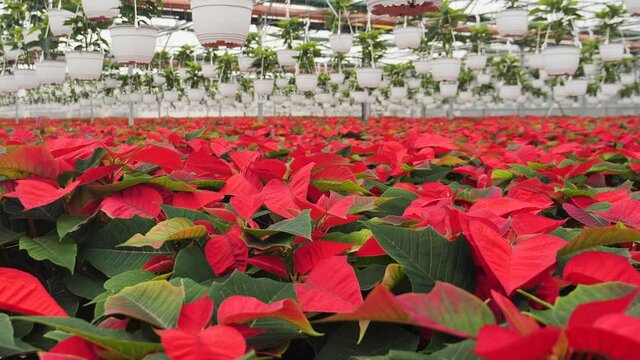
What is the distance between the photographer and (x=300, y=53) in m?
8.74

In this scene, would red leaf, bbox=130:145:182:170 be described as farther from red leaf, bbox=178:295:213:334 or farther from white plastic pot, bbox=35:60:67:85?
white plastic pot, bbox=35:60:67:85

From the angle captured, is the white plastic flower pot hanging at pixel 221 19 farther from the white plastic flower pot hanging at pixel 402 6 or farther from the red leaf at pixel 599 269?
the red leaf at pixel 599 269

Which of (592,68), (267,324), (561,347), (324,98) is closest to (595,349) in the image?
(561,347)

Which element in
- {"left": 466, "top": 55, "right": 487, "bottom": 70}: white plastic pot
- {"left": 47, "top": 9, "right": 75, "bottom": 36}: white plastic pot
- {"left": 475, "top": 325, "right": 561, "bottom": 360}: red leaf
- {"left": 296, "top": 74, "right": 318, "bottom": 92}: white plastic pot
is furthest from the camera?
{"left": 466, "top": 55, "right": 487, "bottom": 70}: white plastic pot

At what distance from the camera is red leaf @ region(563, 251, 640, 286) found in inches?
20.4

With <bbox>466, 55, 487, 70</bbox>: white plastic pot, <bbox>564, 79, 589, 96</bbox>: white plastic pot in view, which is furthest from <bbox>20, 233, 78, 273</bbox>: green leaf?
<bbox>564, 79, 589, 96</bbox>: white plastic pot

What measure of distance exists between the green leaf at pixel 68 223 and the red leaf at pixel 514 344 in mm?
534

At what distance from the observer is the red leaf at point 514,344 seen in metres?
0.33

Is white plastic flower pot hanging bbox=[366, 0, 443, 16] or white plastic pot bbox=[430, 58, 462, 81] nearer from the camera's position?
white plastic flower pot hanging bbox=[366, 0, 443, 16]

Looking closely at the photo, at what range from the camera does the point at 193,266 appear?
0.64 metres

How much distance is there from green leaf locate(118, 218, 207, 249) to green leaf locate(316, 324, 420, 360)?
20 cm

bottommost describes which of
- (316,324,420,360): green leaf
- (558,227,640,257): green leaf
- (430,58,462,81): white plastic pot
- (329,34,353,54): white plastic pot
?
(316,324,420,360): green leaf

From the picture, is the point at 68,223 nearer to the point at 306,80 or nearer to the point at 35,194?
the point at 35,194

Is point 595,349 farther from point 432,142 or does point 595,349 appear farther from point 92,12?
point 92,12
